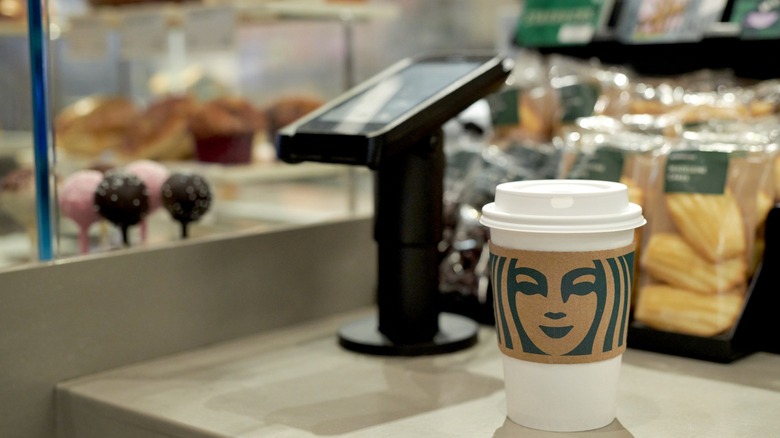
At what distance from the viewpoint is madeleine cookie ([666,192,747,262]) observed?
1261 millimetres

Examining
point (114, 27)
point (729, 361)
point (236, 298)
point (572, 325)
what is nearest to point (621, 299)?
point (572, 325)

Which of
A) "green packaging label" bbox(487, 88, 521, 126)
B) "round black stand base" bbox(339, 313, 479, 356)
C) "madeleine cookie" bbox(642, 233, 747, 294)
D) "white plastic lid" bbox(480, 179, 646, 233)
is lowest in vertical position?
"round black stand base" bbox(339, 313, 479, 356)

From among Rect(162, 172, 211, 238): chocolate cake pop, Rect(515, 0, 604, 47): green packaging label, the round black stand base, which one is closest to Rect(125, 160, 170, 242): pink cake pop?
Rect(162, 172, 211, 238): chocolate cake pop

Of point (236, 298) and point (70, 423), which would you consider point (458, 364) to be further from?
point (70, 423)

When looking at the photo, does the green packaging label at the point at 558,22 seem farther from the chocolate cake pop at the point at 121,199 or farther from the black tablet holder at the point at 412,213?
the chocolate cake pop at the point at 121,199

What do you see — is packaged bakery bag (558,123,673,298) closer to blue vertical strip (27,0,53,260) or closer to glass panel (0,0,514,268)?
glass panel (0,0,514,268)

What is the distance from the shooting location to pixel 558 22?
1882 mm

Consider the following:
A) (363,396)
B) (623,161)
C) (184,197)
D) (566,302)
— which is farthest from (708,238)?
(184,197)

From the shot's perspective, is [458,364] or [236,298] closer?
[458,364]

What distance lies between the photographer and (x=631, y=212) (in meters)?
0.98

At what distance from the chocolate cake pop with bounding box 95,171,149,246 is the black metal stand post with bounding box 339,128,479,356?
33cm

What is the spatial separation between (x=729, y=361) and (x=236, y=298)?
0.70m

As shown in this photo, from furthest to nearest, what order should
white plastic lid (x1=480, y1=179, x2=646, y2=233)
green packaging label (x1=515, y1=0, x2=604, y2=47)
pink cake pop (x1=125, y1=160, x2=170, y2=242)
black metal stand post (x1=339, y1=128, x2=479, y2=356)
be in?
green packaging label (x1=515, y1=0, x2=604, y2=47), pink cake pop (x1=125, y1=160, x2=170, y2=242), black metal stand post (x1=339, y1=128, x2=479, y2=356), white plastic lid (x1=480, y1=179, x2=646, y2=233)

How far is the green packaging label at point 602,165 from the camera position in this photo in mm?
1375
